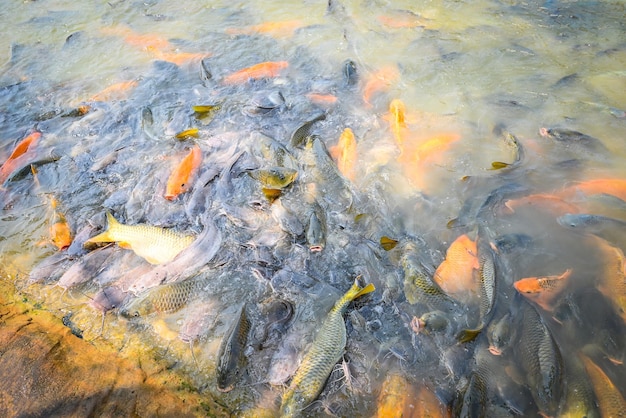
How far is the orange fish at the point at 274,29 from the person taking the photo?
7.03 m

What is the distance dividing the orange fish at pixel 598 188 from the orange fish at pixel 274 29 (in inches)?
203

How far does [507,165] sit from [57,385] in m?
4.46

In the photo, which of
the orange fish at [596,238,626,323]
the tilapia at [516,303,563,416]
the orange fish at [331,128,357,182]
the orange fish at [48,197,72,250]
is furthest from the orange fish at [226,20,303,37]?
the tilapia at [516,303,563,416]

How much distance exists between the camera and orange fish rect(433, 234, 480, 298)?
10.9 ft

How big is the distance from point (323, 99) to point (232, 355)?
3.72 meters

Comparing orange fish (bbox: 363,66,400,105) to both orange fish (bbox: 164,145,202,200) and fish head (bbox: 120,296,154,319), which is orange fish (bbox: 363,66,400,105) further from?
fish head (bbox: 120,296,154,319)

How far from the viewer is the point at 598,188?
13.2ft

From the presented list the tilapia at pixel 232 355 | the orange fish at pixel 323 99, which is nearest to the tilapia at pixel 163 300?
the tilapia at pixel 232 355

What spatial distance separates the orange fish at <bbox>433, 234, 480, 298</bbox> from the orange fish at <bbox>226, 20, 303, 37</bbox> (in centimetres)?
517

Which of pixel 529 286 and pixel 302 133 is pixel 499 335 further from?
pixel 302 133

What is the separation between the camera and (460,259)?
137 inches

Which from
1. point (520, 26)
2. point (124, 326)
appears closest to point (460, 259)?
point (124, 326)

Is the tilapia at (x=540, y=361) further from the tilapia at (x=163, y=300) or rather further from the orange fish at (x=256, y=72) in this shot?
the orange fish at (x=256, y=72)

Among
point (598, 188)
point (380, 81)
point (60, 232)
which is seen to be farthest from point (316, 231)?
point (380, 81)
